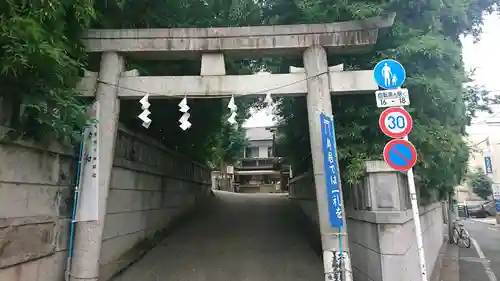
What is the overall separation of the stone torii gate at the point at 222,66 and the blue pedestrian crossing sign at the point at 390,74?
3.46 feet

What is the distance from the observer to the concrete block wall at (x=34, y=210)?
464 centimetres

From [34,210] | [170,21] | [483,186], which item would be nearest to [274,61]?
[170,21]

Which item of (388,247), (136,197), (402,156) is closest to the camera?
(402,156)

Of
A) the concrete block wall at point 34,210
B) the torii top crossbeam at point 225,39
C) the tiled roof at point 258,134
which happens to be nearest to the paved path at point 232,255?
the concrete block wall at point 34,210

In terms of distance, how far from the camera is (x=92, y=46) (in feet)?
21.9

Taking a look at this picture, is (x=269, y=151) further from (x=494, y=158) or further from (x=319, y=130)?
(x=319, y=130)

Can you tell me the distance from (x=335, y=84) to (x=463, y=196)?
155 ft

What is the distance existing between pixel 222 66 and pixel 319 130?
230 centimetres

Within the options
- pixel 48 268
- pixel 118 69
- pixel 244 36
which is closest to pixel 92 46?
pixel 118 69

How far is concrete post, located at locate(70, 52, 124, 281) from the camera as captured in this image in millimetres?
5809

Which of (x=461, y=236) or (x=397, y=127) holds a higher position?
(x=397, y=127)

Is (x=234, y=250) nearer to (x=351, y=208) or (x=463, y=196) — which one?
(x=351, y=208)

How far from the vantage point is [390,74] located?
538cm

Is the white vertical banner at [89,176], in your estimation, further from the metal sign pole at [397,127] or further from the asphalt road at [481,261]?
the asphalt road at [481,261]
